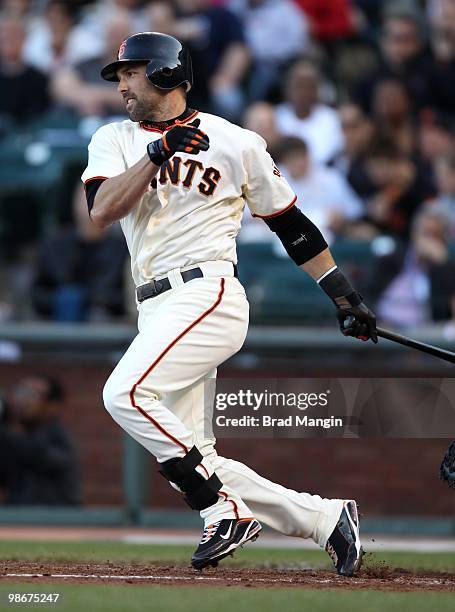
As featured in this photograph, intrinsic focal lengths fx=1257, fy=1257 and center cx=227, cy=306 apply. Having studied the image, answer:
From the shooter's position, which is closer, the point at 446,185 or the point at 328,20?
the point at 446,185

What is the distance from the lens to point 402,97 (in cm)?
1050

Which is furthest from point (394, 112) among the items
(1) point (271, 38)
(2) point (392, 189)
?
(1) point (271, 38)

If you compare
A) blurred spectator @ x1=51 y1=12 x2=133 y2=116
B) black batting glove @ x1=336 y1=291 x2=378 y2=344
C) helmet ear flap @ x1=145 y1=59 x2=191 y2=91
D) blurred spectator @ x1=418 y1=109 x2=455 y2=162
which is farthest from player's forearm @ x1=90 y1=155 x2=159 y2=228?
blurred spectator @ x1=418 y1=109 x2=455 y2=162

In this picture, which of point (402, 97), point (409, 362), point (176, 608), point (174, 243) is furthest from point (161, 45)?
point (402, 97)

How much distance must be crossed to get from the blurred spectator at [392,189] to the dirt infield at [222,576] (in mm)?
4514

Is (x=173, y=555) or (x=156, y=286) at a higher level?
(x=156, y=286)

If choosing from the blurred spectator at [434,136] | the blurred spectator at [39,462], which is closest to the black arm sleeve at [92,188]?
the blurred spectator at [39,462]

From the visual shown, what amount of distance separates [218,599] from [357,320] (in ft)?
4.62

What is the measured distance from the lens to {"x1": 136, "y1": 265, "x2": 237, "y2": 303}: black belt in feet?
15.8

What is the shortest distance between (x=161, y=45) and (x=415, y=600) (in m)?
2.30

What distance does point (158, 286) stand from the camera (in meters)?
4.85

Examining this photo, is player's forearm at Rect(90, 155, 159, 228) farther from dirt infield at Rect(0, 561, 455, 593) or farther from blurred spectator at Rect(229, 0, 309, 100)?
blurred spectator at Rect(229, 0, 309, 100)

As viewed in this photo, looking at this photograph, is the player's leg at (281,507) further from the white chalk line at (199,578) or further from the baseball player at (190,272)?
the white chalk line at (199,578)

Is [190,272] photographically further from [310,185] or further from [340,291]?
[310,185]
